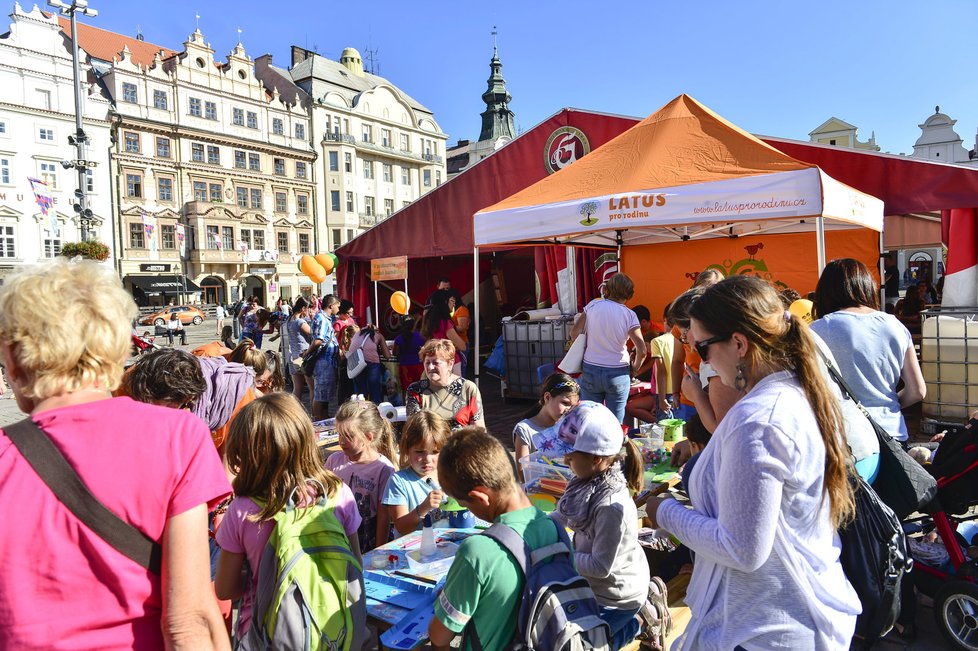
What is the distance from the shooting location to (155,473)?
4.00ft

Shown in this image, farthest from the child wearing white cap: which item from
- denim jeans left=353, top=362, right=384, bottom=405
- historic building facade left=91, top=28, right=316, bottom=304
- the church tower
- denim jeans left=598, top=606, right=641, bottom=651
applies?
the church tower

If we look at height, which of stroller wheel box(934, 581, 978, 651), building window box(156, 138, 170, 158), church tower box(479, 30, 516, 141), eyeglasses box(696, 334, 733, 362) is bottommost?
stroller wheel box(934, 581, 978, 651)

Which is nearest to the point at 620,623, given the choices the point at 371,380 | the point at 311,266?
the point at 371,380

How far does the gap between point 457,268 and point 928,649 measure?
11788 millimetres

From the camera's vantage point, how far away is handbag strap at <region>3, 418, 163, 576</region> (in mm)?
1157

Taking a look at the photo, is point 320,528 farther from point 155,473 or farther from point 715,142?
point 715,142

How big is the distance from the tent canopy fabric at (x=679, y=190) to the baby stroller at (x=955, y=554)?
2843mm

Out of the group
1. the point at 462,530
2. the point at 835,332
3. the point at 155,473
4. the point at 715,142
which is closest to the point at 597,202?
the point at 715,142

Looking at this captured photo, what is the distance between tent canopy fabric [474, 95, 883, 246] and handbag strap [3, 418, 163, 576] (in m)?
5.36

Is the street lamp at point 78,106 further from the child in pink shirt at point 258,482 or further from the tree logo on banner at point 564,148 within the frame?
the child in pink shirt at point 258,482

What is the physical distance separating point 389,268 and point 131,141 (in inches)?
1417

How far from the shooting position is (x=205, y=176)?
42.4 m

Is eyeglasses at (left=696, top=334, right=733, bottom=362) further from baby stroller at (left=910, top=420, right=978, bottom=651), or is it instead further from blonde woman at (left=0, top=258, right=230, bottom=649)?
baby stroller at (left=910, top=420, right=978, bottom=651)

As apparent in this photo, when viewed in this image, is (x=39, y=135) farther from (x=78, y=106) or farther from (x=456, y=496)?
(x=456, y=496)
